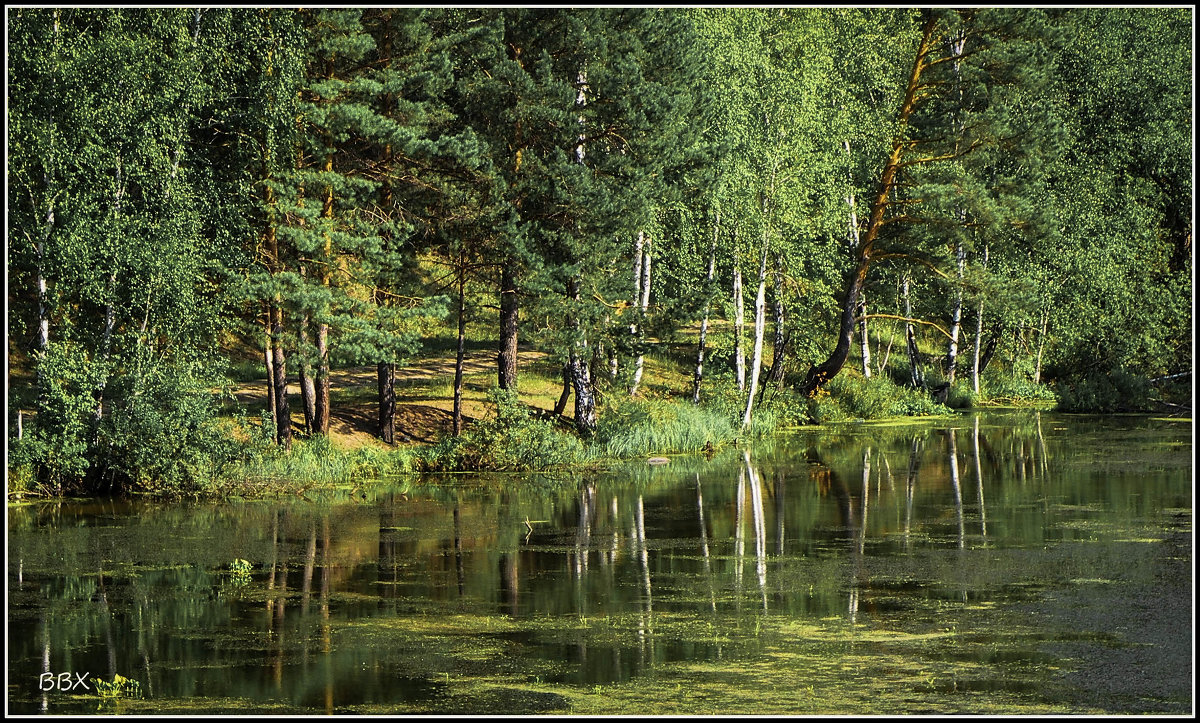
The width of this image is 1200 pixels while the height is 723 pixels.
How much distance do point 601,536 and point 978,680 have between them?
960cm

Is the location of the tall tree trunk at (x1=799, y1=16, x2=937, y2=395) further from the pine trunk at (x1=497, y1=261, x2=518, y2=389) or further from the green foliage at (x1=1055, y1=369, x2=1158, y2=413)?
the pine trunk at (x1=497, y1=261, x2=518, y2=389)

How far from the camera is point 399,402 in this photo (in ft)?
108

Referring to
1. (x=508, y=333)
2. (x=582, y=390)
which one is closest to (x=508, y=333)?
(x=508, y=333)

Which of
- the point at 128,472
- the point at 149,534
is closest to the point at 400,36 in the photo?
the point at 128,472

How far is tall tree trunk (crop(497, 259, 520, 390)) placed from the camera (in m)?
31.5

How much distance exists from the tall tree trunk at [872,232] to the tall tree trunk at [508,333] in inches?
482

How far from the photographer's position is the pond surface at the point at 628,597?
12.4 meters

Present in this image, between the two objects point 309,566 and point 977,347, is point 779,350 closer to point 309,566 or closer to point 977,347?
point 977,347

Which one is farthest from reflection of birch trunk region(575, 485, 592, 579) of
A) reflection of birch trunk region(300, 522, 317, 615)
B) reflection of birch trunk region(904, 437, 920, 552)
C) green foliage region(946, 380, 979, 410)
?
green foliage region(946, 380, 979, 410)

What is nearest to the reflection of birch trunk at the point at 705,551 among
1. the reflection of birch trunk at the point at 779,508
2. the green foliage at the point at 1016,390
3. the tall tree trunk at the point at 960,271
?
the reflection of birch trunk at the point at 779,508

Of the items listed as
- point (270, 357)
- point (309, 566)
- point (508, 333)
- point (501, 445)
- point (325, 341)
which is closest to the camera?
point (309, 566)

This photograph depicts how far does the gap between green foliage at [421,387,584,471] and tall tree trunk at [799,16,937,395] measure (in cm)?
1373

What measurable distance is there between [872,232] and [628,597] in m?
27.3

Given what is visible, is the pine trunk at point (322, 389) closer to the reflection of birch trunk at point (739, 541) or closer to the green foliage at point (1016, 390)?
the reflection of birch trunk at point (739, 541)
